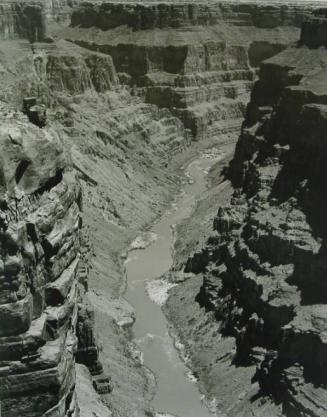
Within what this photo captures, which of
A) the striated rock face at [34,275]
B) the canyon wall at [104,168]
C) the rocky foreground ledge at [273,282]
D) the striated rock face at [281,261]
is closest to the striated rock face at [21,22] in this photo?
the canyon wall at [104,168]

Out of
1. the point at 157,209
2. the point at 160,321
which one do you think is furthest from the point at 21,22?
the point at 160,321

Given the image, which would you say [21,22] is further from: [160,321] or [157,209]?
[160,321]

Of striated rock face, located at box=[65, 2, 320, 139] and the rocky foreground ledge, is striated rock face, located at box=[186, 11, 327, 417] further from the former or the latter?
striated rock face, located at box=[65, 2, 320, 139]

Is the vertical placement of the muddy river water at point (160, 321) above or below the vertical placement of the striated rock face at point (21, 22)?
below

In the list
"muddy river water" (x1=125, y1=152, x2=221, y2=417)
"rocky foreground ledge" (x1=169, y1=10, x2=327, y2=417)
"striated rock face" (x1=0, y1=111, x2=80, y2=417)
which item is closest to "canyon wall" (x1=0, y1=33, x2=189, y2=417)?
"muddy river water" (x1=125, y1=152, x2=221, y2=417)

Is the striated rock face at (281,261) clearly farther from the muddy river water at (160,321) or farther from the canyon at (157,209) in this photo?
the muddy river water at (160,321)

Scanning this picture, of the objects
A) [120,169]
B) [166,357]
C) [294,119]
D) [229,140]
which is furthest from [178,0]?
[166,357]
